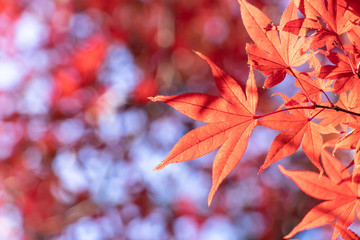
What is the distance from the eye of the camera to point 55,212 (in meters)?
2.97

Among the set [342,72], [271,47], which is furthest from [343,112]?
[271,47]

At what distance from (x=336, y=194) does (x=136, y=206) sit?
3.06m

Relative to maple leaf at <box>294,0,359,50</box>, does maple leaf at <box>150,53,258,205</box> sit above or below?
below

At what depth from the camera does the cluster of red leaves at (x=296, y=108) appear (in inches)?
21.9

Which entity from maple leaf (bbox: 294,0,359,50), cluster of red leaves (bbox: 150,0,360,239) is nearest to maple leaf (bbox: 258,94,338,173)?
cluster of red leaves (bbox: 150,0,360,239)

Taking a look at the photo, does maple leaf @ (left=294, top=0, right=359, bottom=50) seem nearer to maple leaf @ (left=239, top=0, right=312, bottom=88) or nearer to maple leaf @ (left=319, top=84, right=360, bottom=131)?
maple leaf @ (left=239, top=0, right=312, bottom=88)

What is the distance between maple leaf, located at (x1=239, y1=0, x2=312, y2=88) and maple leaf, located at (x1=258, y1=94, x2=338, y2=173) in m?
0.06

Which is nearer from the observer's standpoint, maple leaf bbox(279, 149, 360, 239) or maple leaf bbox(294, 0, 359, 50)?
maple leaf bbox(294, 0, 359, 50)

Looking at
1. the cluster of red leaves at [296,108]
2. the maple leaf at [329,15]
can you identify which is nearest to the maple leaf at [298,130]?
the cluster of red leaves at [296,108]

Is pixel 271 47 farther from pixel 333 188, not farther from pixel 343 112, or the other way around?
pixel 333 188

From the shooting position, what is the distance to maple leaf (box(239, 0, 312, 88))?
576 millimetres

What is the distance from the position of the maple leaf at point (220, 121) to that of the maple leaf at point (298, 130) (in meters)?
0.04

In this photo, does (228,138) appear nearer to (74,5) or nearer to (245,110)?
(245,110)

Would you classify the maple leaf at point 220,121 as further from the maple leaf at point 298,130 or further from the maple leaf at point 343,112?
the maple leaf at point 343,112
